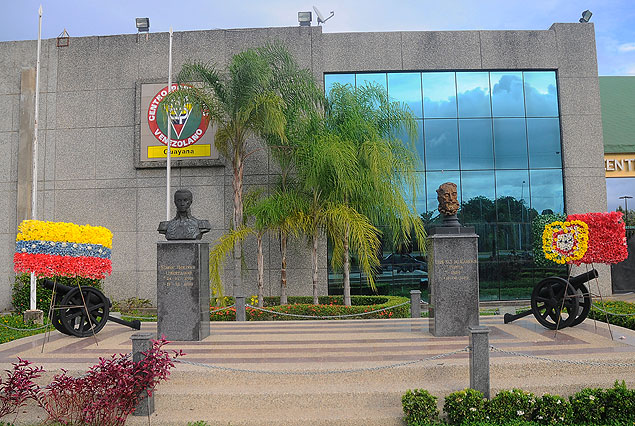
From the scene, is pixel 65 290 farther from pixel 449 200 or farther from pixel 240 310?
pixel 449 200

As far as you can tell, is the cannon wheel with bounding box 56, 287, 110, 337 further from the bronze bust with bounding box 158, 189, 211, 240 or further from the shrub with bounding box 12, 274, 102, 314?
the shrub with bounding box 12, 274, 102, 314

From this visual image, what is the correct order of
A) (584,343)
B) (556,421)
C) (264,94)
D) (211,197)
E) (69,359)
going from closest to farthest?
(556,421) < (69,359) < (584,343) < (264,94) < (211,197)

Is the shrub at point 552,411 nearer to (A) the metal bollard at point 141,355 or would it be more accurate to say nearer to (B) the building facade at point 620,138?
(A) the metal bollard at point 141,355

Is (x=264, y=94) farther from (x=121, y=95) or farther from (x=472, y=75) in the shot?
(x=472, y=75)

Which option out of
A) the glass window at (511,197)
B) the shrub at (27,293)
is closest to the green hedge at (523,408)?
the glass window at (511,197)

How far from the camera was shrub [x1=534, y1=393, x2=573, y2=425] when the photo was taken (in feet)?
19.5

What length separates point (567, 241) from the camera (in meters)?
9.28

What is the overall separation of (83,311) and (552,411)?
8.28 m

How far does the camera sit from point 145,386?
598 cm

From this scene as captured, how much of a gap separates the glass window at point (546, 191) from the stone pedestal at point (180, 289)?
12.6m

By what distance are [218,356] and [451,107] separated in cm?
1287

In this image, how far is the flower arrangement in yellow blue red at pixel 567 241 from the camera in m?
9.12

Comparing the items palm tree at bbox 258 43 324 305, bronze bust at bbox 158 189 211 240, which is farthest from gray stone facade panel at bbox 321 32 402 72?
bronze bust at bbox 158 189 211 240

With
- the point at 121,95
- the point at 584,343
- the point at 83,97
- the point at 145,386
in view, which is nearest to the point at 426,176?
the point at 584,343
